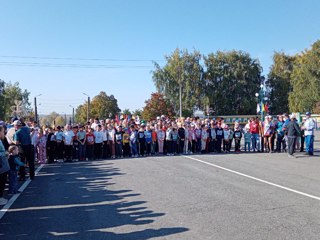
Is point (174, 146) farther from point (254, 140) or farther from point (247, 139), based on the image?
point (254, 140)

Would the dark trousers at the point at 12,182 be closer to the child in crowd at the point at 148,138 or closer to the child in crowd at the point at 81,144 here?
the child in crowd at the point at 81,144

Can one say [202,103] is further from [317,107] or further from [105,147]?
[105,147]

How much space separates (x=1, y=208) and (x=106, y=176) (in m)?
4.33

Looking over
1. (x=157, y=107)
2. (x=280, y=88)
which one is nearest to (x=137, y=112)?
(x=157, y=107)

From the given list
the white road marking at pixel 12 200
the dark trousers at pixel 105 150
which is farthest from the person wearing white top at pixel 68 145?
the white road marking at pixel 12 200

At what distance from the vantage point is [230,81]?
65.4 meters

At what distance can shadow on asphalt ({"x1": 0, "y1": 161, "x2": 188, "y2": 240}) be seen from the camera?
5.81m

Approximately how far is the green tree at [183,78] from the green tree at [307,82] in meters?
16.0

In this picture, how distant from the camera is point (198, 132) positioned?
64.7ft

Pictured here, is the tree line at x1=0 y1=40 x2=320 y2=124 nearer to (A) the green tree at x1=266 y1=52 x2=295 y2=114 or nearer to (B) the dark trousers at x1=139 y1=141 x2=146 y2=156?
(A) the green tree at x1=266 y1=52 x2=295 y2=114

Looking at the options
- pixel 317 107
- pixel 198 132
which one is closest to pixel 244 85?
pixel 317 107

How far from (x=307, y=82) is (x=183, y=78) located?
2086 centimetres

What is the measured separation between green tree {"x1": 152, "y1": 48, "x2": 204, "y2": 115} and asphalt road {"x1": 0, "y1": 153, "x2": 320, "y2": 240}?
5314 cm

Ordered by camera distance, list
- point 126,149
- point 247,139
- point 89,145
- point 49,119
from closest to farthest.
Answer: point 89,145
point 126,149
point 247,139
point 49,119
